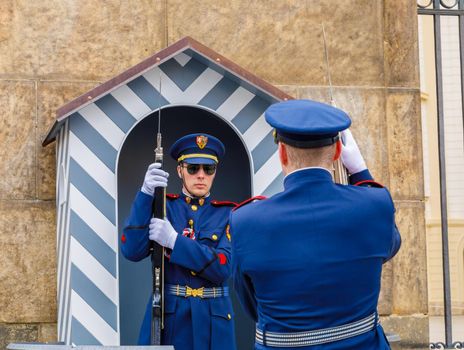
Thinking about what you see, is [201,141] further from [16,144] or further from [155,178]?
[16,144]

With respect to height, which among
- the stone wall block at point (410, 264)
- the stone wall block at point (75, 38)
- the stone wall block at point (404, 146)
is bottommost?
the stone wall block at point (410, 264)

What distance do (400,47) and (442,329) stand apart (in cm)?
885

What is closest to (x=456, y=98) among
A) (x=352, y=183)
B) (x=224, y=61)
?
(x=224, y=61)

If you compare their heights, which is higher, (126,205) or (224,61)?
(224,61)

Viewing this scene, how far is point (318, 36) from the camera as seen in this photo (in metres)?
7.13

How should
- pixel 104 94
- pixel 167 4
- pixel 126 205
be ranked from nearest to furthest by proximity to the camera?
pixel 104 94
pixel 126 205
pixel 167 4

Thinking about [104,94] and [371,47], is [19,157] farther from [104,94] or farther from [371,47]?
[371,47]

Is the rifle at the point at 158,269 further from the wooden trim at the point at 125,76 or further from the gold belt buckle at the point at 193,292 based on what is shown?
the wooden trim at the point at 125,76

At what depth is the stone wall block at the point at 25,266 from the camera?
6.53 m

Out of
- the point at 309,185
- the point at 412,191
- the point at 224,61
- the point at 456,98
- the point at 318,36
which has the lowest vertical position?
the point at 309,185

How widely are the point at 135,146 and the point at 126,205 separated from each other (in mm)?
342

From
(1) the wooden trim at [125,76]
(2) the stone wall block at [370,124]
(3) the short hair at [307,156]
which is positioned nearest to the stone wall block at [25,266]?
(1) the wooden trim at [125,76]

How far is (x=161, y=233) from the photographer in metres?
5.42

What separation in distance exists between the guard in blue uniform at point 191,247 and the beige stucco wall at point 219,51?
117 centimetres
